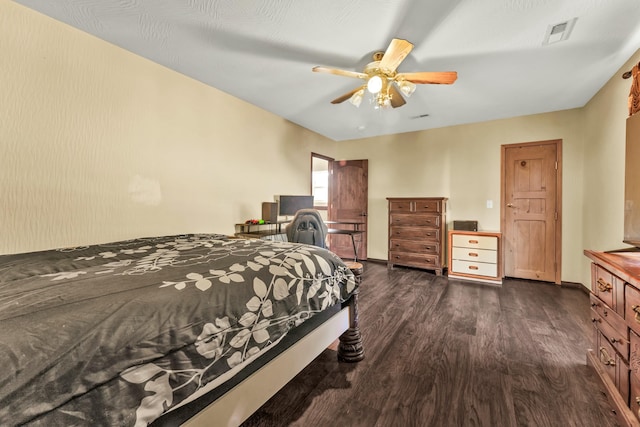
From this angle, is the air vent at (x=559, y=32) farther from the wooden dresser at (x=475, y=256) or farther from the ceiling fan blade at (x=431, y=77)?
the wooden dresser at (x=475, y=256)

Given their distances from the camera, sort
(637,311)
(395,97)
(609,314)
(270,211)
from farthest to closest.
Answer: (270,211) < (395,97) < (609,314) < (637,311)

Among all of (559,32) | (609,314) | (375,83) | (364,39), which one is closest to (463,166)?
(559,32)

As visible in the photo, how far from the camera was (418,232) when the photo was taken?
14.6ft

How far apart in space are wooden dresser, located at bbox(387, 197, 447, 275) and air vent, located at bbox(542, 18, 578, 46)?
2.43 metres

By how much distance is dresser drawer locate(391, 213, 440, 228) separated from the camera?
4.32 m

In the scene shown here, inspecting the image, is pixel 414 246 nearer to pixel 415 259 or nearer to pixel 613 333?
pixel 415 259

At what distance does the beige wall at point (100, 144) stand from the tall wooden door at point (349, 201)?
2.53m

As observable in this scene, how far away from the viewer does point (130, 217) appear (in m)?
2.52

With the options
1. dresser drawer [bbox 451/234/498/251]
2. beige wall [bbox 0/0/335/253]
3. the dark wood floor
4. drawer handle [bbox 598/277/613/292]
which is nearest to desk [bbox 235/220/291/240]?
beige wall [bbox 0/0/335/253]

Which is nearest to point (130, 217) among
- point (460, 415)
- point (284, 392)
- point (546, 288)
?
point (284, 392)

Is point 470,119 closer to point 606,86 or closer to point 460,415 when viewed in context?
point 606,86

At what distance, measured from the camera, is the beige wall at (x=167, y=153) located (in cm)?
198

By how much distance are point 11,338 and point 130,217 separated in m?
→ 2.20

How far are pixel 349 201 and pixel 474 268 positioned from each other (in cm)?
256
